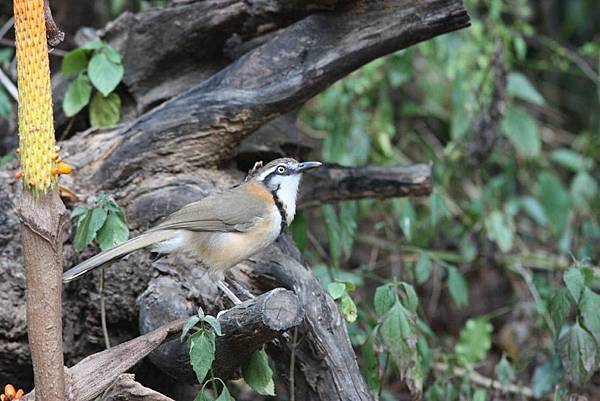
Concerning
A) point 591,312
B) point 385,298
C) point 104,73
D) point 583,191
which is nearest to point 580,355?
point 591,312

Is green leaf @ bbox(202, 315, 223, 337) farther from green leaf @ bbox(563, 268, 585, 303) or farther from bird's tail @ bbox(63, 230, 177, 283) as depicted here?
green leaf @ bbox(563, 268, 585, 303)

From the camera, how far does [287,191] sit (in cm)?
396

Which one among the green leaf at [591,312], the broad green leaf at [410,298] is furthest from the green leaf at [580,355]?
the broad green leaf at [410,298]

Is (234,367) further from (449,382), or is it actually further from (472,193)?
(472,193)

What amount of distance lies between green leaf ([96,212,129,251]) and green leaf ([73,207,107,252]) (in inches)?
1.7

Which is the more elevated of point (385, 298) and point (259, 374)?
point (259, 374)

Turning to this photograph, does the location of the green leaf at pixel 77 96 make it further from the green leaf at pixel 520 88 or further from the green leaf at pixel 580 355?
the green leaf at pixel 520 88

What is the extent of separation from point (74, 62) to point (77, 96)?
174mm

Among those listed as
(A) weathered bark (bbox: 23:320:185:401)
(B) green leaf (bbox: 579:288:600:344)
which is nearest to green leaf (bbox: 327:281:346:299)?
(A) weathered bark (bbox: 23:320:185:401)

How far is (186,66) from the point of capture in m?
4.71

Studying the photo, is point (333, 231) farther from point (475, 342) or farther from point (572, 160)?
point (572, 160)

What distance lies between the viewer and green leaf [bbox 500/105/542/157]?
6.44 metres

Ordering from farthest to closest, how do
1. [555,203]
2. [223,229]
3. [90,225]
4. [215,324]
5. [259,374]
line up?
[555,203] → [223,229] → [90,225] → [259,374] → [215,324]

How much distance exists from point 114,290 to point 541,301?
2417mm
